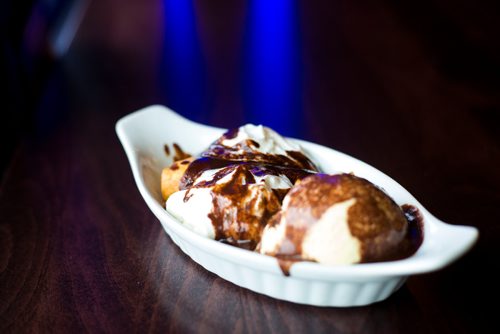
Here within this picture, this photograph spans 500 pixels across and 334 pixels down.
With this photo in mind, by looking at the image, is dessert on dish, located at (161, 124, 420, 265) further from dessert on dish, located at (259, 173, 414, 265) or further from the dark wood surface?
the dark wood surface

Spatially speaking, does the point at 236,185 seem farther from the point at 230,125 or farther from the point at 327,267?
the point at 230,125

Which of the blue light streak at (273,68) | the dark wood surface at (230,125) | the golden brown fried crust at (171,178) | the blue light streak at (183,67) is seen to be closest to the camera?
the dark wood surface at (230,125)

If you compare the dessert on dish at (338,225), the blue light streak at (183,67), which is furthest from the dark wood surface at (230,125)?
the dessert on dish at (338,225)

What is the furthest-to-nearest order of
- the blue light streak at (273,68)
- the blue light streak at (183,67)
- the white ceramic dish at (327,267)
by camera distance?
the blue light streak at (183,67) → the blue light streak at (273,68) → the white ceramic dish at (327,267)

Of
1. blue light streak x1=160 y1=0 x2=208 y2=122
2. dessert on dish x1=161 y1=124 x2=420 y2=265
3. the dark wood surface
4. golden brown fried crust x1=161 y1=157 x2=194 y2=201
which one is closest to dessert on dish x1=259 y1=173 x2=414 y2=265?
dessert on dish x1=161 y1=124 x2=420 y2=265

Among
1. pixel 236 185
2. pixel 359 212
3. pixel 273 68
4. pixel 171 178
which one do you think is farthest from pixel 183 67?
pixel 359 212

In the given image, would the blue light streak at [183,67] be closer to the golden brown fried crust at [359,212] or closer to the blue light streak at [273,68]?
the blue light streak at [273,68]

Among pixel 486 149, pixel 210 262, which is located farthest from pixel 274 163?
pixel 486 149
